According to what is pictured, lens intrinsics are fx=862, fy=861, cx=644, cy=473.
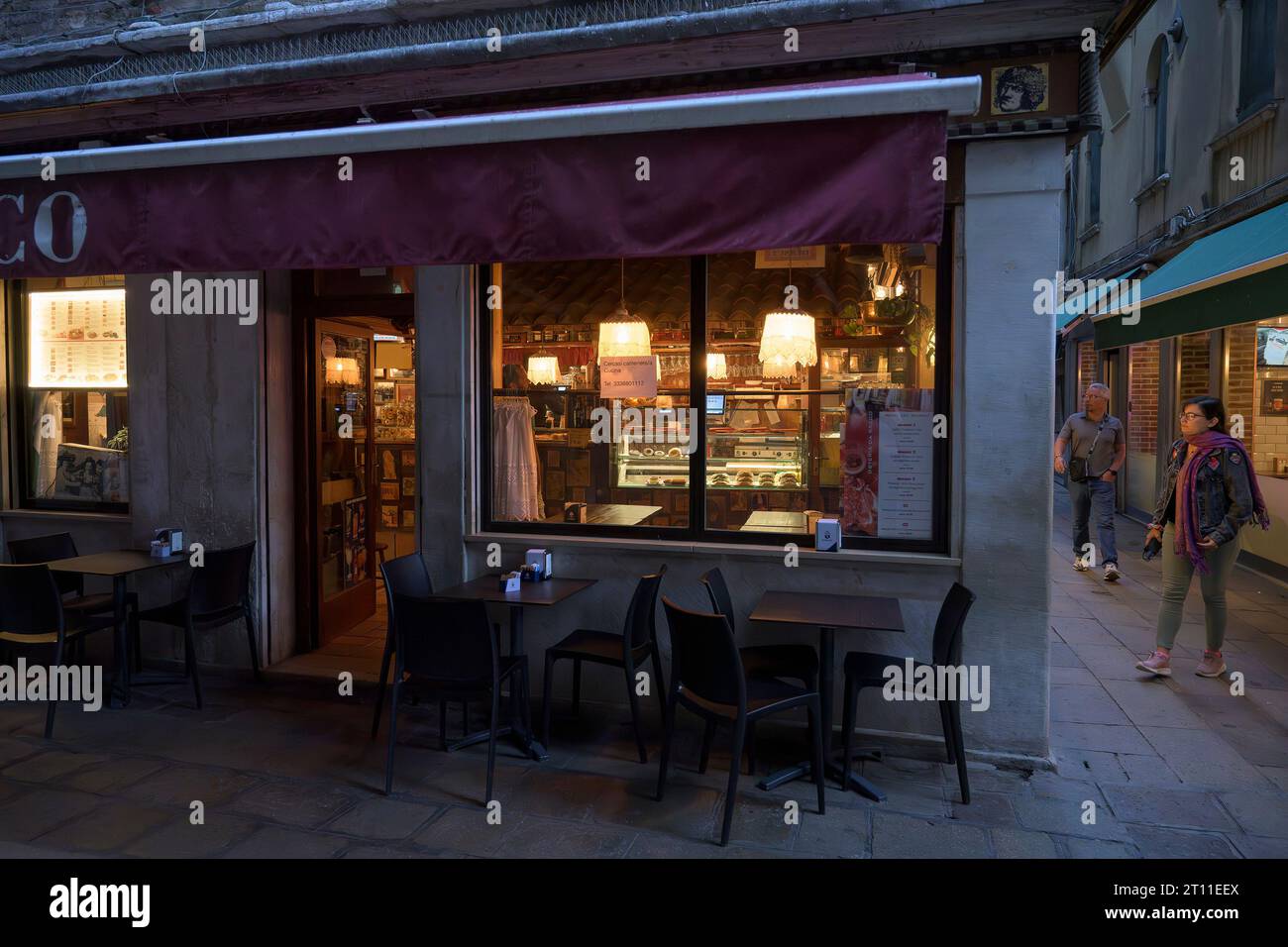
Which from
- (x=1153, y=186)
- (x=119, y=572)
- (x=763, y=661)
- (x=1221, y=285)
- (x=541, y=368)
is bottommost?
(x=763, y=661)

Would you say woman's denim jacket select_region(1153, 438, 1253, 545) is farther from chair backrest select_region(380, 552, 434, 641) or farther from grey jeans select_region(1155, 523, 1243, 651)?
chair backrest select_region(380, 552, 434, 641)

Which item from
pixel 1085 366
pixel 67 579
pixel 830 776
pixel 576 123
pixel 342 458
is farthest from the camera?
pixel 1085 366

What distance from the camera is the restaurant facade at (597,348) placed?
4.02 m

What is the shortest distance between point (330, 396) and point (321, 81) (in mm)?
2499

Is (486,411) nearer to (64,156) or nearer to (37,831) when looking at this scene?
(64,156)

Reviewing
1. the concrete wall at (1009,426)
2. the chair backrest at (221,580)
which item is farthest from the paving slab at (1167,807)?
the chair backrest at (221,580)

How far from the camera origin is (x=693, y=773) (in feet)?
15.8

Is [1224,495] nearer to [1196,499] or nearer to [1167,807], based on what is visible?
[1196,499]

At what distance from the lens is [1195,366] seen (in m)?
12.2

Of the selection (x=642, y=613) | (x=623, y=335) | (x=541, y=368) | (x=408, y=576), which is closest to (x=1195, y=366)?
(x=623, y=335)

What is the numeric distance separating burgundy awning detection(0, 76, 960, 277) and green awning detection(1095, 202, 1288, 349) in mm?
4784

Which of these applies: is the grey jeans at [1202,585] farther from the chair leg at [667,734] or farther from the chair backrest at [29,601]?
the chair backrest at [29,601]

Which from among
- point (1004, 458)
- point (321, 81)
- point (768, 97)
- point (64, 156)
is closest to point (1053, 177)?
point (1004, 458)

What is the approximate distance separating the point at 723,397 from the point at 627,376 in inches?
28.6
